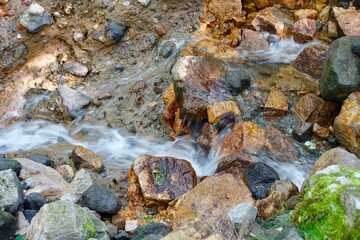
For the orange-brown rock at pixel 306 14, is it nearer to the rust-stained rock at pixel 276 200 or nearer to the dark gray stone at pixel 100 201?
the rust-stained rock at pixel 276 200

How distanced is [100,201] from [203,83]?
8.31 ft

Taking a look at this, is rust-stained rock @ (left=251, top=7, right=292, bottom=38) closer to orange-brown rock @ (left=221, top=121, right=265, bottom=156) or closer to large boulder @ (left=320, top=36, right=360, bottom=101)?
large boulder @ (left=320, top=36, right=360, bottom=101)

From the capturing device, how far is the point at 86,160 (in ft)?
19.0

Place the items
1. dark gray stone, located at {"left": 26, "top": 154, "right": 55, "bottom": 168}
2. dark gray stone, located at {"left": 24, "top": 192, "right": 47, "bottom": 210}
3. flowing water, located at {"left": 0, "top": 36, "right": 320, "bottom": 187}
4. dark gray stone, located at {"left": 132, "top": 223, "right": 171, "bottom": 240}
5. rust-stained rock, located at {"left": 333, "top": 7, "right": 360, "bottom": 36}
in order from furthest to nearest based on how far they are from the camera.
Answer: rust-stained rock, located at {"left": 333, "top": 7, "right": 360, "bottom": 36}
flowing water, located at {"left": 0, "top": 36, "right": 320, "bottom": 187}
dark gray stone, located at {"left": 26, "top": 154, "right": 55, "bottom": 168}
dark gray stone, located at {"left": 24, "top": 192, "right": 47, "bottom": 210}
dark gray stone, located at {"left": 132, "top": 223, "right": 171, "bottom": 240}

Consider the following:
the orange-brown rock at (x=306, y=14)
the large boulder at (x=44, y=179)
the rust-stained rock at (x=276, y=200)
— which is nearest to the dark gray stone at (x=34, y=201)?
A: the large boulder at (x=44, y=179)

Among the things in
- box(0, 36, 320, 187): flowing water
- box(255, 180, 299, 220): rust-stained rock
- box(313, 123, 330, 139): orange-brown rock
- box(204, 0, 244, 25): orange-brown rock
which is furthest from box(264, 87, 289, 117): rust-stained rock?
box(204, 0, 244, 25): orange-brown rock

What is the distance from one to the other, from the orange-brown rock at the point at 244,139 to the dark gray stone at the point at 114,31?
3060 mm

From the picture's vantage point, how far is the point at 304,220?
331 centimetres

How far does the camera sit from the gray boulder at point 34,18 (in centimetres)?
756

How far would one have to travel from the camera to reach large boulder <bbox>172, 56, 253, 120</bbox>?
6.25 meters

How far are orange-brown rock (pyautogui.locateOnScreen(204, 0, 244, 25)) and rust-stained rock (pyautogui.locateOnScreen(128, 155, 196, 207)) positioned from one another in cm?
367

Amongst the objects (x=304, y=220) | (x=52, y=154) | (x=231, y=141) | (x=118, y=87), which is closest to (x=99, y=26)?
(x=118, y=87)

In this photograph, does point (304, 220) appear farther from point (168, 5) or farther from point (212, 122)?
point (168, 5)

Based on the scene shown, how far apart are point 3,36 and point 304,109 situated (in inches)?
206
